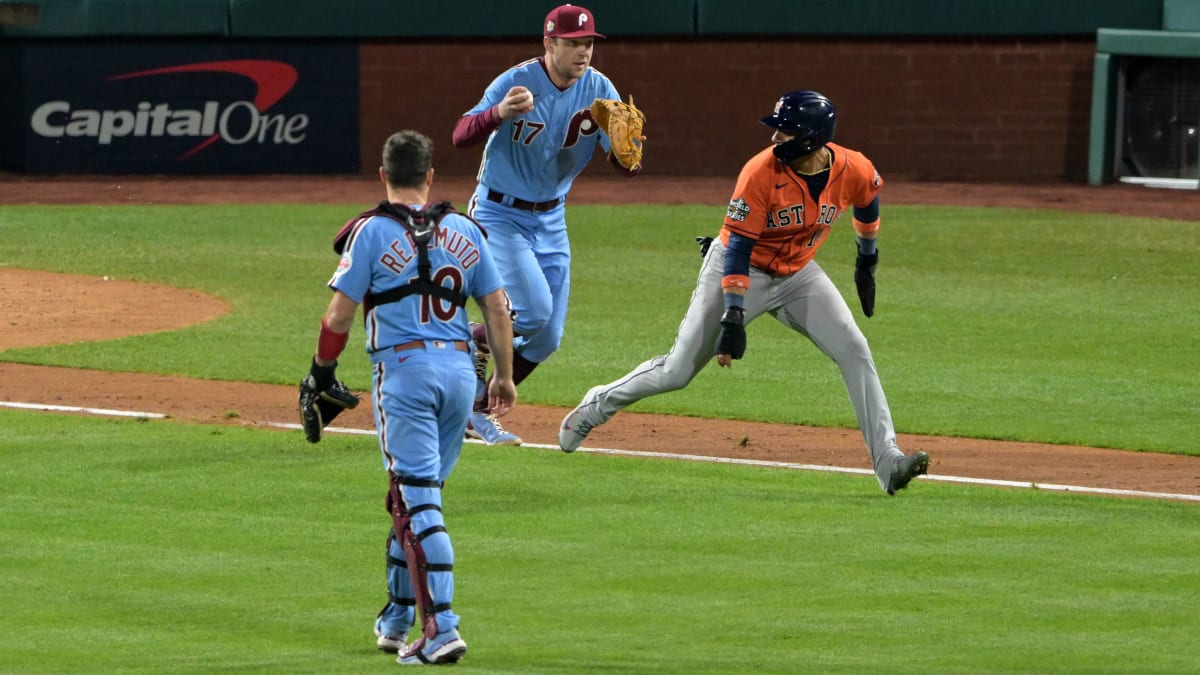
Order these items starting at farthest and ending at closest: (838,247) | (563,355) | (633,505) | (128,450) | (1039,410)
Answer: (838,247)
(563,355)
(1039,410)
(128,450)
(633,505)

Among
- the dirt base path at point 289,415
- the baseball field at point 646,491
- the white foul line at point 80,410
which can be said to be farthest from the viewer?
the white foul line at point 80,410

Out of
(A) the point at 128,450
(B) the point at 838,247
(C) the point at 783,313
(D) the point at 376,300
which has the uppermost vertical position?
(D) the point at 376,300

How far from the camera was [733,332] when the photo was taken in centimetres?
909

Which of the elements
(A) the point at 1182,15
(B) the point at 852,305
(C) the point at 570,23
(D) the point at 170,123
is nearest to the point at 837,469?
(C) the point at 570,23

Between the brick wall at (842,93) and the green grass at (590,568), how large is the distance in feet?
54.1

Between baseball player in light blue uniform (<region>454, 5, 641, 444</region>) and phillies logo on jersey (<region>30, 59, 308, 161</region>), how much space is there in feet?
54.8

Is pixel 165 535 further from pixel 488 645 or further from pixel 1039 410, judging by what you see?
pixel 1039 410

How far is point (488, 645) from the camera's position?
21.2 ft

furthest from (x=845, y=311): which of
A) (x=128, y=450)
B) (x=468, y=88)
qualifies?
(x=468, y=88)

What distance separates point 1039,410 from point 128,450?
585cm

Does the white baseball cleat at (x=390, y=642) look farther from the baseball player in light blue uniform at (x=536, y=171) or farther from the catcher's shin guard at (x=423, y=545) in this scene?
the baseball player in light blue uniform at (x=536, y=171)

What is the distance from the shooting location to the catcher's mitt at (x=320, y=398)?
6426 millimetres

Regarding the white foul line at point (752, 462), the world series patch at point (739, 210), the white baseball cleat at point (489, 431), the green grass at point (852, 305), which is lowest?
the green grass at point (852, 305)

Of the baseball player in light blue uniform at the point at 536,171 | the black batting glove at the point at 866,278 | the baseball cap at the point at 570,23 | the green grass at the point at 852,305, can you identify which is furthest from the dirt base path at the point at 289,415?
the baseball cap at the point at 570,23
